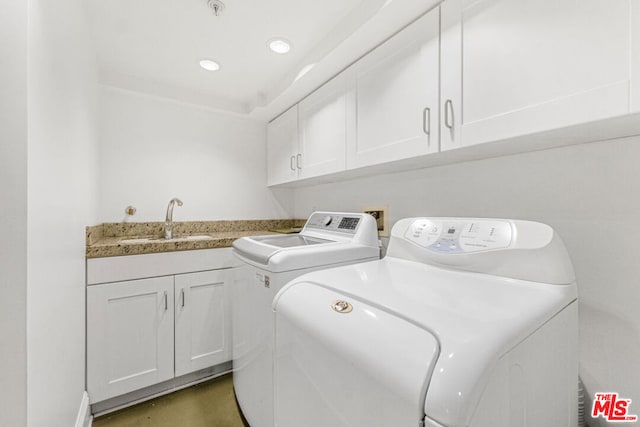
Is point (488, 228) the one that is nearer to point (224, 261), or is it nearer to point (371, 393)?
point (371, 393)

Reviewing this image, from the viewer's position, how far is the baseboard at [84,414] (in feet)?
4.36

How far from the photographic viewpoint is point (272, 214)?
277 cm

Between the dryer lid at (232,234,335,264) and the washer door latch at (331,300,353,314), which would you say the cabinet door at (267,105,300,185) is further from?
the washer door latch at (331,300,353,314)

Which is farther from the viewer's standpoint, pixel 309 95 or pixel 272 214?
pixel 272 214

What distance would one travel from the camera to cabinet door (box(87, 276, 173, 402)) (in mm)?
1536

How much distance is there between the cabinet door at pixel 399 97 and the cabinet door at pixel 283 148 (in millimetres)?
730

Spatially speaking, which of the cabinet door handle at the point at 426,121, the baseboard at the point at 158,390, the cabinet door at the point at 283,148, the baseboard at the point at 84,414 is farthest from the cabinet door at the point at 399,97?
the baseboard at the point at 84,414

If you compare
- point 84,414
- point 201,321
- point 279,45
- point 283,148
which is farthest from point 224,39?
point 84,414

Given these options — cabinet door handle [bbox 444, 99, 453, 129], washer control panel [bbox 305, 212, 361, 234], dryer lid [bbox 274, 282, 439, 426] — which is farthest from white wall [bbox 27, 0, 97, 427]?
cabinet door handle [bbox 444, 99, 453, 129]

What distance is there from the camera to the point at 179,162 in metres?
2.32

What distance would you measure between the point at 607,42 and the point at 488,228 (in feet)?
1.94

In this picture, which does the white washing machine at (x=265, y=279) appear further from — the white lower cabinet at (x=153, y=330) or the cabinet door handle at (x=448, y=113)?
the cabinet door handle at (x=448, y=113)

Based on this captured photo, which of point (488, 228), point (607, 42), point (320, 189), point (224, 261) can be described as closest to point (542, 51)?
point (607, 42)

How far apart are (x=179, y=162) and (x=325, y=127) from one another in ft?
4.46
